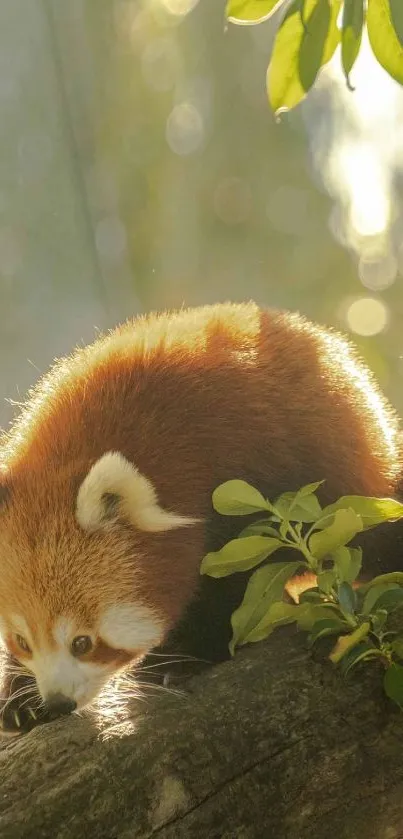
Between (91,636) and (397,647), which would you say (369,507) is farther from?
(91,636)

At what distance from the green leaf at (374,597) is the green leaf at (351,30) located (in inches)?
33.7

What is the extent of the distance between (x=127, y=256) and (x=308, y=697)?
8.64 feet

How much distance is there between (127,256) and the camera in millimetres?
3570

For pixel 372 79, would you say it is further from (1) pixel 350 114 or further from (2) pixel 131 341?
(2) pixel 131 341

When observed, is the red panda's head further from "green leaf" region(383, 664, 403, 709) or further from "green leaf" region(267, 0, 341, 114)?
"green leaf" region(267, 0, 341, 114)

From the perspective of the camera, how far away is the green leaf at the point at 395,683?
119 centimetres

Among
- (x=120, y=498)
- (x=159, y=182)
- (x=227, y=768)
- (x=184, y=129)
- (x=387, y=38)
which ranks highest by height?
(x=184, y=129)

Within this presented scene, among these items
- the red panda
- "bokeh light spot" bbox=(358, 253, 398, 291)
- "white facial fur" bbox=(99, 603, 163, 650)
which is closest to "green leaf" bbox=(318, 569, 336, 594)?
the red panda

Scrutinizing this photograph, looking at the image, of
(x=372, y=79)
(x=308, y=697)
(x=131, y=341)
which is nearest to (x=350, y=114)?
(x=372, y=79)

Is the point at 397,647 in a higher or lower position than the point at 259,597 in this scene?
lower

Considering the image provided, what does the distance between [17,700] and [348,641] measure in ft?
2.63

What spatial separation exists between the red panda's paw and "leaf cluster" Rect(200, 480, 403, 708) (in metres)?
0.50

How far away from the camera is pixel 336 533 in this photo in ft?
4.17

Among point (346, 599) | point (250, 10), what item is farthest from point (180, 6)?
point (346, 599)
